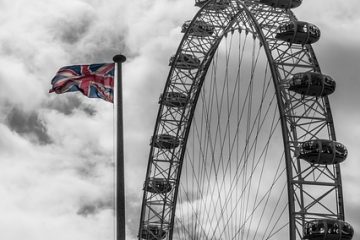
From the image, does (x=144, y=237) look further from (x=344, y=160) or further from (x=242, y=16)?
(x=344, y=160)

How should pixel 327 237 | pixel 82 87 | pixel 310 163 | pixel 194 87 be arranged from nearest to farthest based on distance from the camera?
pixel 82 87 < pixel 327 237 < pixel 310 163 < pixel 194 87

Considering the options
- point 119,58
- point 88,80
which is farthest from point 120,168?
point 88,80

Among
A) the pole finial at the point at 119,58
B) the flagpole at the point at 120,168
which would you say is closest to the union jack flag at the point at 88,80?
the flagpole at the point at 120,168

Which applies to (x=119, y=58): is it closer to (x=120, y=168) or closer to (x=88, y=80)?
(x=120, y=168)

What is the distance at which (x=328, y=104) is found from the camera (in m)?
37.4

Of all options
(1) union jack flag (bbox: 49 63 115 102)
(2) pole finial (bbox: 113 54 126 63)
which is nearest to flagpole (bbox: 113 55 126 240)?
(2) pole finial (bbox: 113 54 126 63)

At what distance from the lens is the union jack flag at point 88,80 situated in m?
27.6

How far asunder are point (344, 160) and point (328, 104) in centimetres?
300

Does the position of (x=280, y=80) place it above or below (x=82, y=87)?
above

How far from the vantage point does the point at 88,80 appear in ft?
91.4

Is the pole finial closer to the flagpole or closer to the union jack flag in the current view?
the flagpole

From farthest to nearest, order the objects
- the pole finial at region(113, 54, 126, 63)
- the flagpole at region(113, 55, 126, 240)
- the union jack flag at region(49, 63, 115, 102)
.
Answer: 1. the union jack flag at region(49, 63, 115, 102)
2. the pole finial at region(113, 54, 126, 63)
3. the flagpole at region(113, 55, 126, 240)

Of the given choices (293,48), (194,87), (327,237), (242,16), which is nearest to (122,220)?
(327,237)

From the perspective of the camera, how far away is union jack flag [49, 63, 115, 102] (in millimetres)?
27578
